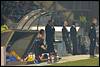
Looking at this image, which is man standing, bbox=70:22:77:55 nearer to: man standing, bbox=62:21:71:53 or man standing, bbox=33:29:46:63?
man standing, bbox=62:21:71:53

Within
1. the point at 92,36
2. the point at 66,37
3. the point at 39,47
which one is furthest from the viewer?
the point at 66,37

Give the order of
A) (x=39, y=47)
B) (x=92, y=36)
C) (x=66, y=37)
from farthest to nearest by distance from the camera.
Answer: (x=66, y=37) → (x=92, y=36) → (x=39, y=47)

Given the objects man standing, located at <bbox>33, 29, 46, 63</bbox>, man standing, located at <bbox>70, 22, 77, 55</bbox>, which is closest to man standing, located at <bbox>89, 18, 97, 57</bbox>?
man standing, located at <bbox>70, 22, 77, 55</bbox>

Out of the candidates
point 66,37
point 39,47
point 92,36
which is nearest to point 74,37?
point 66,37

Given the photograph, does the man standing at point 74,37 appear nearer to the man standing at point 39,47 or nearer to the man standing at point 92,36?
the man standing at point 92,36

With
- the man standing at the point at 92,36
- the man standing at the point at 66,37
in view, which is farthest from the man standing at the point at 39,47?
the man standing at the point at 66,37

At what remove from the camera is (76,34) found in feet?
76.3

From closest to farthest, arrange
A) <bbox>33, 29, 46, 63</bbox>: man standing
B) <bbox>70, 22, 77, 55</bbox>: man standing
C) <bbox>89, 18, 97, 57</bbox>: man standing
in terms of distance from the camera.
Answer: <bbox>33, 29, 46, 63</bbox>: man standing
<bbox>89, 18, 97, 57</bbox>: man standing
<bbox>70, 22, 77, 55</bbox>: man standing

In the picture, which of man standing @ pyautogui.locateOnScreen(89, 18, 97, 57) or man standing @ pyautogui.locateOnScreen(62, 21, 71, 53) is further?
man standing @ pyautogui.locateOnScreen(62, 21, 71, 53)

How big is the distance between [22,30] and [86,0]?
139ft

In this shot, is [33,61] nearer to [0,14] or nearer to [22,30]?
[22,30]

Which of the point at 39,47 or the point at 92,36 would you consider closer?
the point at 39,47

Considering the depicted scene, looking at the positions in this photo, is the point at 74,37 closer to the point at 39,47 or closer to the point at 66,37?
the point at 66,37

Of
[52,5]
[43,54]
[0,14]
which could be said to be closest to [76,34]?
[43,54]
